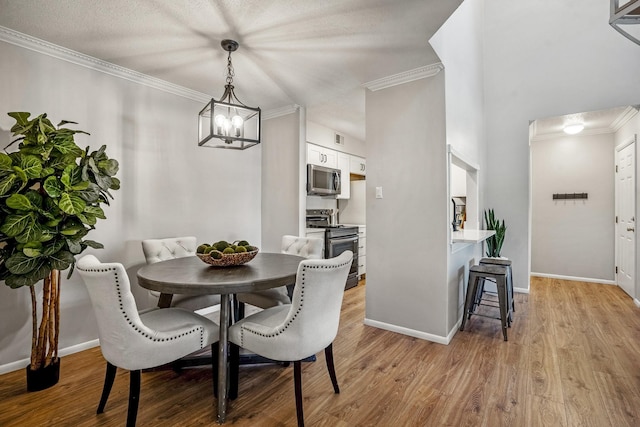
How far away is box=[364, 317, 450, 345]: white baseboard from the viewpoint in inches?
106

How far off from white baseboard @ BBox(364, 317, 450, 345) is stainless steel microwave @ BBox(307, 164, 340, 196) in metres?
2.01

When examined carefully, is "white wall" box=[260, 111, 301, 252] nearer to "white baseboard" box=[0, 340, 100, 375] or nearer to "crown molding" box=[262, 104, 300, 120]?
"crown molding" box=[262, 104, 300, 120]

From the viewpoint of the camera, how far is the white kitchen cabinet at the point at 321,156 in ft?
15.2

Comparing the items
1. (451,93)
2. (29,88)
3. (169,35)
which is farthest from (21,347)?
(451,93)

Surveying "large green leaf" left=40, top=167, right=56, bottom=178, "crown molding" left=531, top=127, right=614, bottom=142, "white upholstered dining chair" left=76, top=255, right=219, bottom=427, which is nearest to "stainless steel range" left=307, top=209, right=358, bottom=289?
"white upholstered dining chair" left=76, top=255, right=219, bottom=427

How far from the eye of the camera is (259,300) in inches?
97.0

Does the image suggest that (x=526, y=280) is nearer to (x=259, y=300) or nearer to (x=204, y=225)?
(x=259, y=300)

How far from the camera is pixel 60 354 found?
2.44 meters

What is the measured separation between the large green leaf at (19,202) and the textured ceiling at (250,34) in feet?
3.92

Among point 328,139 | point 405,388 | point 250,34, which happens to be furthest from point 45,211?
point 328,139

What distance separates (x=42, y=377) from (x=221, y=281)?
1457 mm

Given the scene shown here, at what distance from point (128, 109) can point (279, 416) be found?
277 centimetres

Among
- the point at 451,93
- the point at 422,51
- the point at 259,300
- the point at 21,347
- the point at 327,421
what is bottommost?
the point at 327,421

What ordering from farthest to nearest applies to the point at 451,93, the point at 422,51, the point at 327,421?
1. the point at 451,93
2. the point at 422,51
3. the point at 327,421
